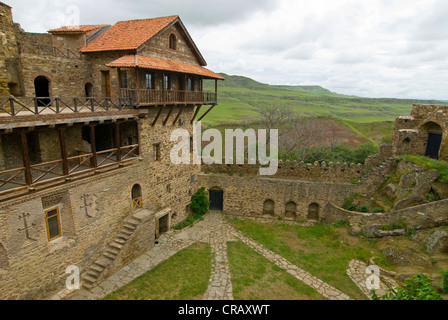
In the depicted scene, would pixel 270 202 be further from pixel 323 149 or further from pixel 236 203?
pixel 323 149

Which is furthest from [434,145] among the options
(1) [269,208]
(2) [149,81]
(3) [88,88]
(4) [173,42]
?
(3) [88,88]

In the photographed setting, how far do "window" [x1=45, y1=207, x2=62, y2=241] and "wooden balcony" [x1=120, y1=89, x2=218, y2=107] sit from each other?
6814mm

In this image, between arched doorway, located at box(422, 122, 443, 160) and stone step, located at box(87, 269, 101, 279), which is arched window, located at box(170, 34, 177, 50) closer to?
stone step, located at box(87, 269, 101, 279)

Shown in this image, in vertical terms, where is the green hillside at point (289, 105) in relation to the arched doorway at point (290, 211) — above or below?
above

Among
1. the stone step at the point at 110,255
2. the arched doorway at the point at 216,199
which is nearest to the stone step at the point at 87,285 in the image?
the stone step at the point at 110,255

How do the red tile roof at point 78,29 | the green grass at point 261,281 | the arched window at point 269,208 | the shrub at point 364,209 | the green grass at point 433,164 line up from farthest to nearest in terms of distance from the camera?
the arched window at point 269,208
the shrub at point 364,209
the green grass at point 433,164
the red tile roof at point 78,29
the green grass at point 261,281

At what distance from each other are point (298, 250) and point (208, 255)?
230 inches

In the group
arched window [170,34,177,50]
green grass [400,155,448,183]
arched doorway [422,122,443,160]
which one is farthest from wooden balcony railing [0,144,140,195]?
arched doorway [422,122,443,160]

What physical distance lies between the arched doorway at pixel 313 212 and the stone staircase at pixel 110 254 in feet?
45.1

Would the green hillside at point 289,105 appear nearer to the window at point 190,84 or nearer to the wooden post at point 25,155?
the window at point 190,84

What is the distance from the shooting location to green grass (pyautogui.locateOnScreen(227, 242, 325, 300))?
535 inches

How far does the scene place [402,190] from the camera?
1917 centimetres

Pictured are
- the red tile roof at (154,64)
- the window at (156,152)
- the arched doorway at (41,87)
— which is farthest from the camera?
the window at (156,152)

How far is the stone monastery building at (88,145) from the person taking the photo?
11445 mm
